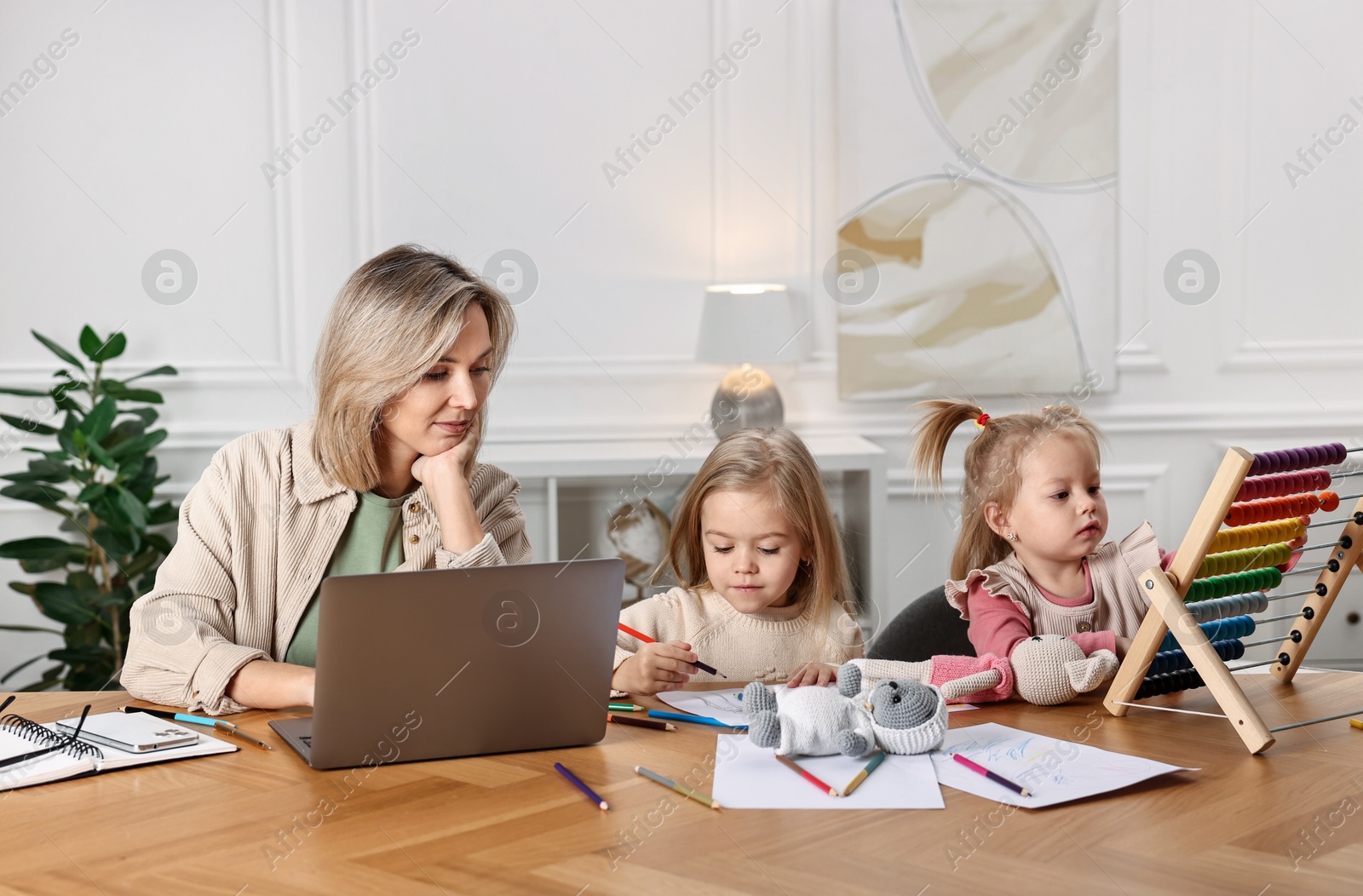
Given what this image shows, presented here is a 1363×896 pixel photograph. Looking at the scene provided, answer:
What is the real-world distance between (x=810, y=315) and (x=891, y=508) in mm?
653

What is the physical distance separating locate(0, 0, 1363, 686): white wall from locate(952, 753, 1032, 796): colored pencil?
2.24m

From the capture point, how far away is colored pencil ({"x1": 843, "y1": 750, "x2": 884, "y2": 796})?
3.81 feet

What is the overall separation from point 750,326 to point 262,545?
6.09ft

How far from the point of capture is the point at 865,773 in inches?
47.4

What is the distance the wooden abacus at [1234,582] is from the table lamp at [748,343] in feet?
5.91

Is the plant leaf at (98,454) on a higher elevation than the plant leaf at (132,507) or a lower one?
higher

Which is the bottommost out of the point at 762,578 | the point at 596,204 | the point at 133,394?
the point at 762,578

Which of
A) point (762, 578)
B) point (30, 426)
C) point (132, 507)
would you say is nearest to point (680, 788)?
point (762, 578)

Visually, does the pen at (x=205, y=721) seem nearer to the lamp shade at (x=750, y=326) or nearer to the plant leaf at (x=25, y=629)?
the plant leaf at (x=25, y=629)

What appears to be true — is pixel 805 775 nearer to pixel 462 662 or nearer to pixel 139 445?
pixel 462 662

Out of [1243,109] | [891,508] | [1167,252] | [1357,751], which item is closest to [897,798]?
[1357,751]

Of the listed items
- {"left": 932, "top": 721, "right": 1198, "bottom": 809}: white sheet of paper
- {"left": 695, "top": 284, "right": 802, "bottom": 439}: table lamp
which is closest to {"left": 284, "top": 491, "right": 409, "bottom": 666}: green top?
{"left": 932, "top": 721, "right": 1198, "bottom": 809}: white sheet of paper

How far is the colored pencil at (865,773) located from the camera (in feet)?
3.81

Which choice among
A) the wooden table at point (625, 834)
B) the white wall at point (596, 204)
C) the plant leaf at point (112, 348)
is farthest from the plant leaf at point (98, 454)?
the wooden table at point (625, 834)
